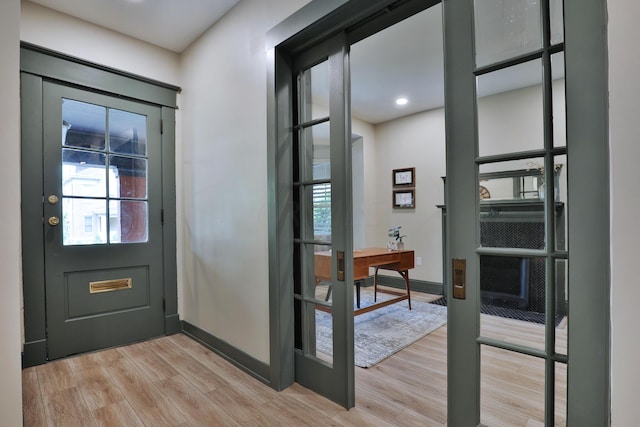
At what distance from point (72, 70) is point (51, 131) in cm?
54

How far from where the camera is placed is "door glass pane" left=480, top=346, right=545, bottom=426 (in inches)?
44.4

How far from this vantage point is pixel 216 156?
2.70 meters

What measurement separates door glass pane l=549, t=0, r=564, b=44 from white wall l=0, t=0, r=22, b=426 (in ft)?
7.39

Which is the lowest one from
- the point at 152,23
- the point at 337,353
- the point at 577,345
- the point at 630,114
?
the point at 337,353

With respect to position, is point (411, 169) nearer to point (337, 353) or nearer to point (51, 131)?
point (337, 353)

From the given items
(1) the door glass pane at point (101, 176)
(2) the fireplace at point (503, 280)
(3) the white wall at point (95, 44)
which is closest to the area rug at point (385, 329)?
(2) the fireplace at point (503, 280)

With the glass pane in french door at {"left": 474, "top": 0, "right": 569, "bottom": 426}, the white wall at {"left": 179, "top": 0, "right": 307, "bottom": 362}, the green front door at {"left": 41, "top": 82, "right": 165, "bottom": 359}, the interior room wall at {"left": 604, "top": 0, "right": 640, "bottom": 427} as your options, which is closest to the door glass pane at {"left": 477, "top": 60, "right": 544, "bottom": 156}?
the glass pane in french door at {"left": 474, "top": 0, "right": 569, "bottom": 426}

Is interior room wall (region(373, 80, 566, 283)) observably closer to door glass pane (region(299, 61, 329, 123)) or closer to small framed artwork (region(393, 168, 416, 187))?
small framed artwork (region(393, 168, 416, 187))

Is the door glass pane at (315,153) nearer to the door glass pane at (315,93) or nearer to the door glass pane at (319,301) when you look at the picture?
the door glass pane at (315,93)

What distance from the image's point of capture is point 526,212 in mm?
1238

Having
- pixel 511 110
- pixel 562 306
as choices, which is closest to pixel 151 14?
pixel 511 110

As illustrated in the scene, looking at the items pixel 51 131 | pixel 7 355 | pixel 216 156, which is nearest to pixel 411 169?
pixel 216 156

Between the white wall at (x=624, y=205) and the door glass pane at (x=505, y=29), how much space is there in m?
0.27

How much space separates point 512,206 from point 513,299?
0.36 metres
